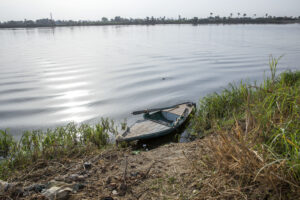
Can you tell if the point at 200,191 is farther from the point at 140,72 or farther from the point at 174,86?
the point at 140,72

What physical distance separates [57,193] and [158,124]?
18.0 ft

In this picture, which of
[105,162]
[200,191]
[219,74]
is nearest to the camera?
[200,191]

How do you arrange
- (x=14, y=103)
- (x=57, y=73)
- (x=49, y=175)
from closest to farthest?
(x=49, y=175) → (x=14, y=103) → (x=57, y=73)

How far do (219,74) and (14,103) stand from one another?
52.3 feet

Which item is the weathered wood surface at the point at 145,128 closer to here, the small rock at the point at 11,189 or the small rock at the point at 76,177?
the small rock at the point at 76,177

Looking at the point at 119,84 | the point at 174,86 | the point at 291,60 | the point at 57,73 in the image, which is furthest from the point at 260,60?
the point at 57,73

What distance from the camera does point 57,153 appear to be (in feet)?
19.7

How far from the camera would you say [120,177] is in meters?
4.28

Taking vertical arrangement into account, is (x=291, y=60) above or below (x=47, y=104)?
above

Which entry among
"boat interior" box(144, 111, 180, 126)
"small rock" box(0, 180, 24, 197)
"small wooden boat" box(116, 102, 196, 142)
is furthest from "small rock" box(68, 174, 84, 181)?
"boat interior" box(144, 111, 180, 126)

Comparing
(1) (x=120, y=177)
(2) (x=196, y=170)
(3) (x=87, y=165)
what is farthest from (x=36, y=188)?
(2) (x=196, y=170)

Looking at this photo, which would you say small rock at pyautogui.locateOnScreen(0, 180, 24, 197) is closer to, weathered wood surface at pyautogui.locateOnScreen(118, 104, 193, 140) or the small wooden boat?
the small wooden boat

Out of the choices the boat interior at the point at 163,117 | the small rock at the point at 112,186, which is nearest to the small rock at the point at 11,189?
the small rock at the point at 112,186

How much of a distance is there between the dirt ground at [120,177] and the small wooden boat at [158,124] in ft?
7.00
